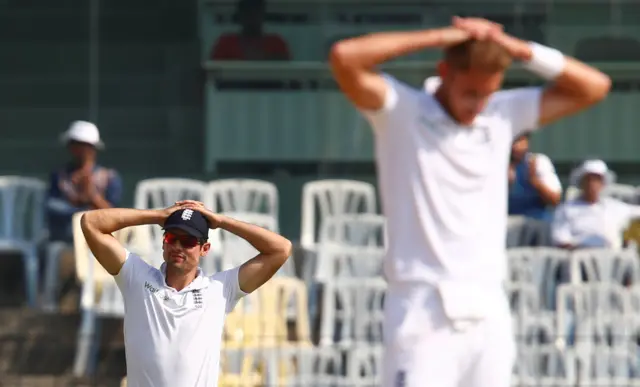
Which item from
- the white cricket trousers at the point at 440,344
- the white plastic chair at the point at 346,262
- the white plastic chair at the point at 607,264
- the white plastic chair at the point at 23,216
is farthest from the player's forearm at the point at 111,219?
the white plastic chair at the point at 23,216

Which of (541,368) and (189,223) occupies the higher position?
(189,223)

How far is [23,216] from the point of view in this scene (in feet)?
41.2

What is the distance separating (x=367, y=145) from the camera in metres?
13.4

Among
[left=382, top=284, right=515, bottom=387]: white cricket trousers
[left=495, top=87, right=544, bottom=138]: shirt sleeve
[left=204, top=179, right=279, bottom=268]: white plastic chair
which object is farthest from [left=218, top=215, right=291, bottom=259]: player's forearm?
[left=204, top=179, right=279, bottom=268]: white plastic chair

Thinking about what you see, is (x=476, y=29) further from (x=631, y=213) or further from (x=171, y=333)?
(x=631, y=213)

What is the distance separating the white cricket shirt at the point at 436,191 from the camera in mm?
5121

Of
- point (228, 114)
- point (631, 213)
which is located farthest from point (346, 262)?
point (228, 114)

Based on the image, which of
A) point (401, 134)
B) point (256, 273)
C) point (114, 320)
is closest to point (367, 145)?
point (114, 320)

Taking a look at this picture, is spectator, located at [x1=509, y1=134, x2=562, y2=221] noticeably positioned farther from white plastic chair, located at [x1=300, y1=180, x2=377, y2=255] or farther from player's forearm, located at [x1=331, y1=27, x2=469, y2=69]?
player's forearm, located at [x1=331, y1=27, x2=469, y2=69]

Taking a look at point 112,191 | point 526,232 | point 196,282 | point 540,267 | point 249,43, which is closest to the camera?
point 196,282

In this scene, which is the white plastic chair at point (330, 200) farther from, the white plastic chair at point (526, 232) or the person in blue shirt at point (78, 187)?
the person in blue shirt at point (78, 187)

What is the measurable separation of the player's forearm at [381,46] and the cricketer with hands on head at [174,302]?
107 centimetres

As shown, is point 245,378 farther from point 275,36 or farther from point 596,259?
point 275,36

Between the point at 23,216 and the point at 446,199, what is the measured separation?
7.84 m
